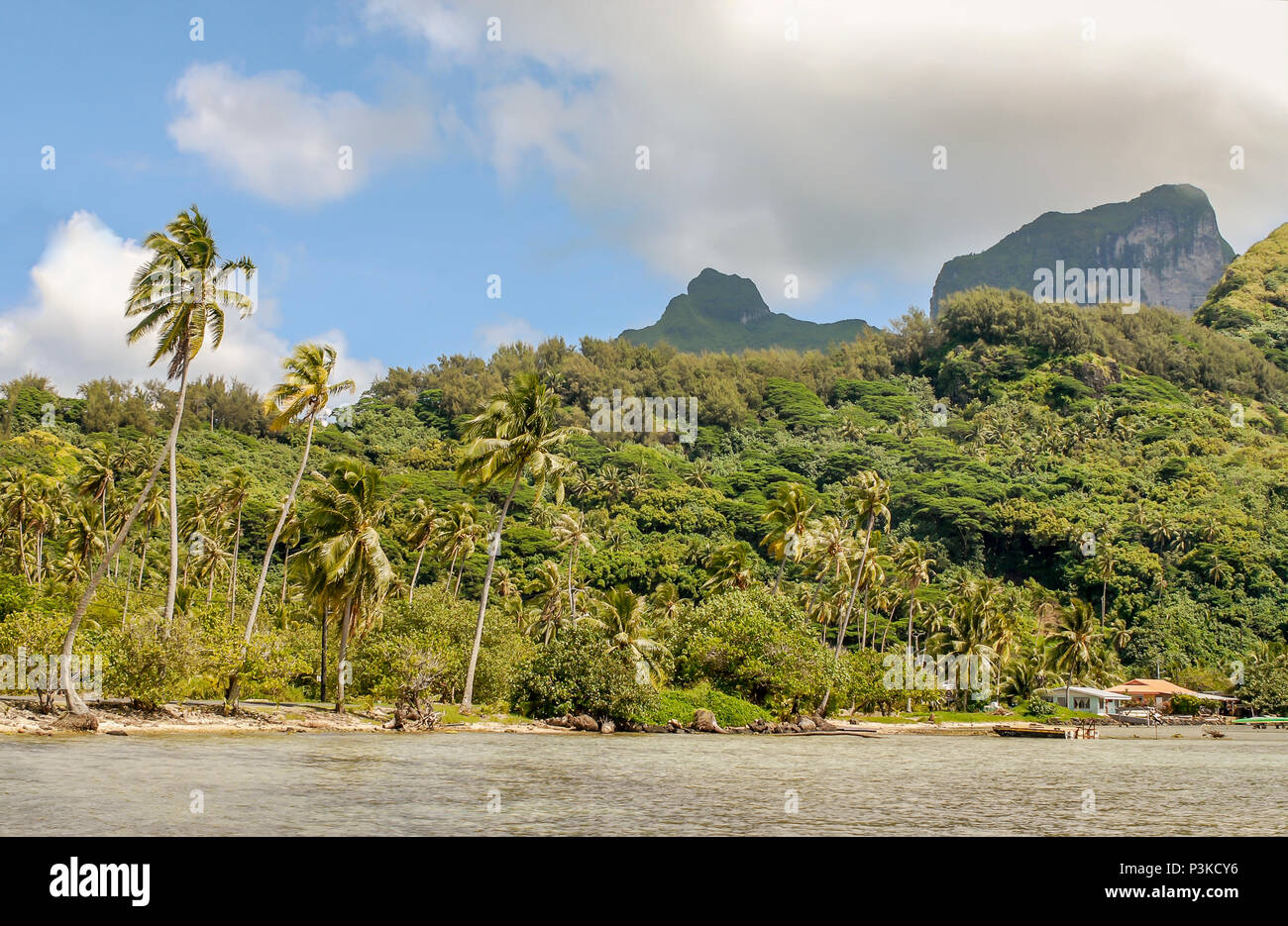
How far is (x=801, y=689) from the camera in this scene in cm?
5888

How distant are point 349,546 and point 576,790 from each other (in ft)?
75.9

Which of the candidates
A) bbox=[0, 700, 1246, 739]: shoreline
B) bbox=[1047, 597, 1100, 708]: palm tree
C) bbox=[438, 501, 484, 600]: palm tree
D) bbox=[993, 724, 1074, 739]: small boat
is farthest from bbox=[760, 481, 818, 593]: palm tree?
bbox=[1047, 597, 1100, 708]: palm tree

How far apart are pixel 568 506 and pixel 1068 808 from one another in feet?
386

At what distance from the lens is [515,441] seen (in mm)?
48344

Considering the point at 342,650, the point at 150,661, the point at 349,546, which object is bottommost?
the point at 342,650

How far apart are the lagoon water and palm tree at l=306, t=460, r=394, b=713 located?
24.8ft

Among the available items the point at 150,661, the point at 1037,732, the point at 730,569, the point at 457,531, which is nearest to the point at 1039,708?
the point at 1037,732

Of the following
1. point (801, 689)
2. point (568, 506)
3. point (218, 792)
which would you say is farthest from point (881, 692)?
point (568, 506)

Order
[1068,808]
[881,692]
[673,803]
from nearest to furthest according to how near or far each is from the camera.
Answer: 1. [673,803]
2. [1068,808]
3. [881,692]

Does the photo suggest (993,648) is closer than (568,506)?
Yes

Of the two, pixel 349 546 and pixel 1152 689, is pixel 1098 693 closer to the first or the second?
pixel 1152 689
